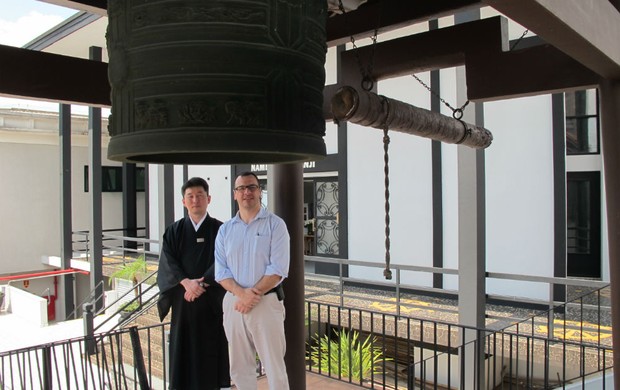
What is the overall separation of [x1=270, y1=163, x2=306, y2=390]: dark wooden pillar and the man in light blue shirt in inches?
21.0

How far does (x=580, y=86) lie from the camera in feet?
7.98

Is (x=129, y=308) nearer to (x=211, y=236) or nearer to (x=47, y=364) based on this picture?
(x=47, y=364)

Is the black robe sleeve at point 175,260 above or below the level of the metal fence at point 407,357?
above

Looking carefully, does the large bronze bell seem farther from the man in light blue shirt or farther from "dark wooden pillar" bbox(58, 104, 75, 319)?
"dark wooden pillar" bbox(58, 104, 75, 319)

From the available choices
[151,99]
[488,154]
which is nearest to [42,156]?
[488,154]

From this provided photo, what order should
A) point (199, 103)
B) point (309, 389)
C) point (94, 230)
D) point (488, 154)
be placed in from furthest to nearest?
point (94, 230) → point (488, 154) → point (309, 389) → point (199, 103)

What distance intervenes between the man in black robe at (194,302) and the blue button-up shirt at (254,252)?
0.23 metres

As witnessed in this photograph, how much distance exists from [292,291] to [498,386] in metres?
5.18

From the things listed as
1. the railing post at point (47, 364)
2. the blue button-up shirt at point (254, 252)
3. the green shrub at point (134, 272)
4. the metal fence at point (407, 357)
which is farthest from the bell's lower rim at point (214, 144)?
the green shrub at point (134, 272)

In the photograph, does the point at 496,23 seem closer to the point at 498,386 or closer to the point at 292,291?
the point at 292,291

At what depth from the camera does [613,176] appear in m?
2.28

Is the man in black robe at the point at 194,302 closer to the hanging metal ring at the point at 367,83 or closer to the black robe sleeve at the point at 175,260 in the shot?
the black robe sleeve at the point at 175,260

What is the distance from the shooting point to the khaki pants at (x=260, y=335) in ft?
10.1

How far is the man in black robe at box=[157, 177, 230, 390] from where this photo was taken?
332cm
